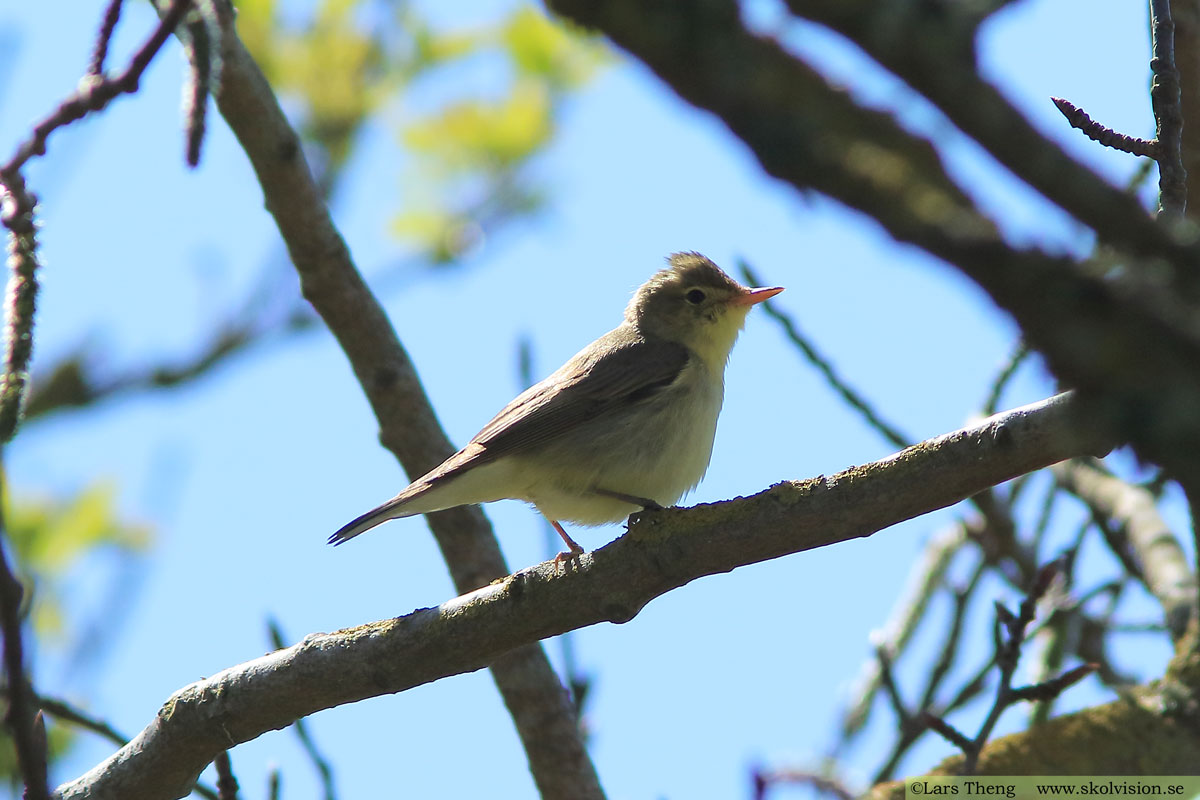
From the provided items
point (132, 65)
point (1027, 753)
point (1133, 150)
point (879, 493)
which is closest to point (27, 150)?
point (132, 65)

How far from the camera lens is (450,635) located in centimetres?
299

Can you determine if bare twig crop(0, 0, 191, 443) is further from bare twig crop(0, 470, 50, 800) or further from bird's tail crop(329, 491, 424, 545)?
bird's tail crop(329, 491, 424, 545)

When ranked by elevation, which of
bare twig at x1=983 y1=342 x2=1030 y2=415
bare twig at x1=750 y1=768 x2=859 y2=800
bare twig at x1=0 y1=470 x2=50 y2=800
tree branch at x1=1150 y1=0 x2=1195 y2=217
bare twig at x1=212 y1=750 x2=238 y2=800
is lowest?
bare twig at x1=750 y1=768 x2=859 y2=800

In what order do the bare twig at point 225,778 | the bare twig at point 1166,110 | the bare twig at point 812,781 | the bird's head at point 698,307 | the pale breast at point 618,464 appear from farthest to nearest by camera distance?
the bird's head at point 698,307 < the pale breast at point 618,464 < the bare twig at point 225,778 < the bare twig at point 812,781 < the bare twig at point 1166,110

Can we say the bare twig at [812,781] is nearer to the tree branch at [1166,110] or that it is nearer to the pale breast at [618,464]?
the tree branch at [1166,110]

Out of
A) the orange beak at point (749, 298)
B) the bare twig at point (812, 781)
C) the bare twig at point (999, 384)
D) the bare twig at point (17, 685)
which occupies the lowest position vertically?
the bare twig at point (812, 781)

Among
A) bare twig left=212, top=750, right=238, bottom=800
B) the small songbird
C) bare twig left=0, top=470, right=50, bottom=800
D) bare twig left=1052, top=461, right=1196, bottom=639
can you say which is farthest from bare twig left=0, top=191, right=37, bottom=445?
bare twig left=1052, top=461, right=1196, bottom=639

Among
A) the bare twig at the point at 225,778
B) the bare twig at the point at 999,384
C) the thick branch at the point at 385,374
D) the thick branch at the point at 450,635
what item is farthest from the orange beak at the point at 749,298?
the bare twig at the point at 225,778

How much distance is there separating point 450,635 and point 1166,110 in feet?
6.76

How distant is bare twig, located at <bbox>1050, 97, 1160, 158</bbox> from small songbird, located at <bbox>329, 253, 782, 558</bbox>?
2.55 metres

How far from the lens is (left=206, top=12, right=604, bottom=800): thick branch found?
4094 mm

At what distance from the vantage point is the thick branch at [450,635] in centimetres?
274

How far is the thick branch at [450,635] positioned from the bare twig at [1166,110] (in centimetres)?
94

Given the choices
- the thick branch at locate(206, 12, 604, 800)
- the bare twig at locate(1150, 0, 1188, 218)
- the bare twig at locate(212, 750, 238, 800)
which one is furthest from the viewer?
the thick branch at locate(206, 12, 604, 800)
